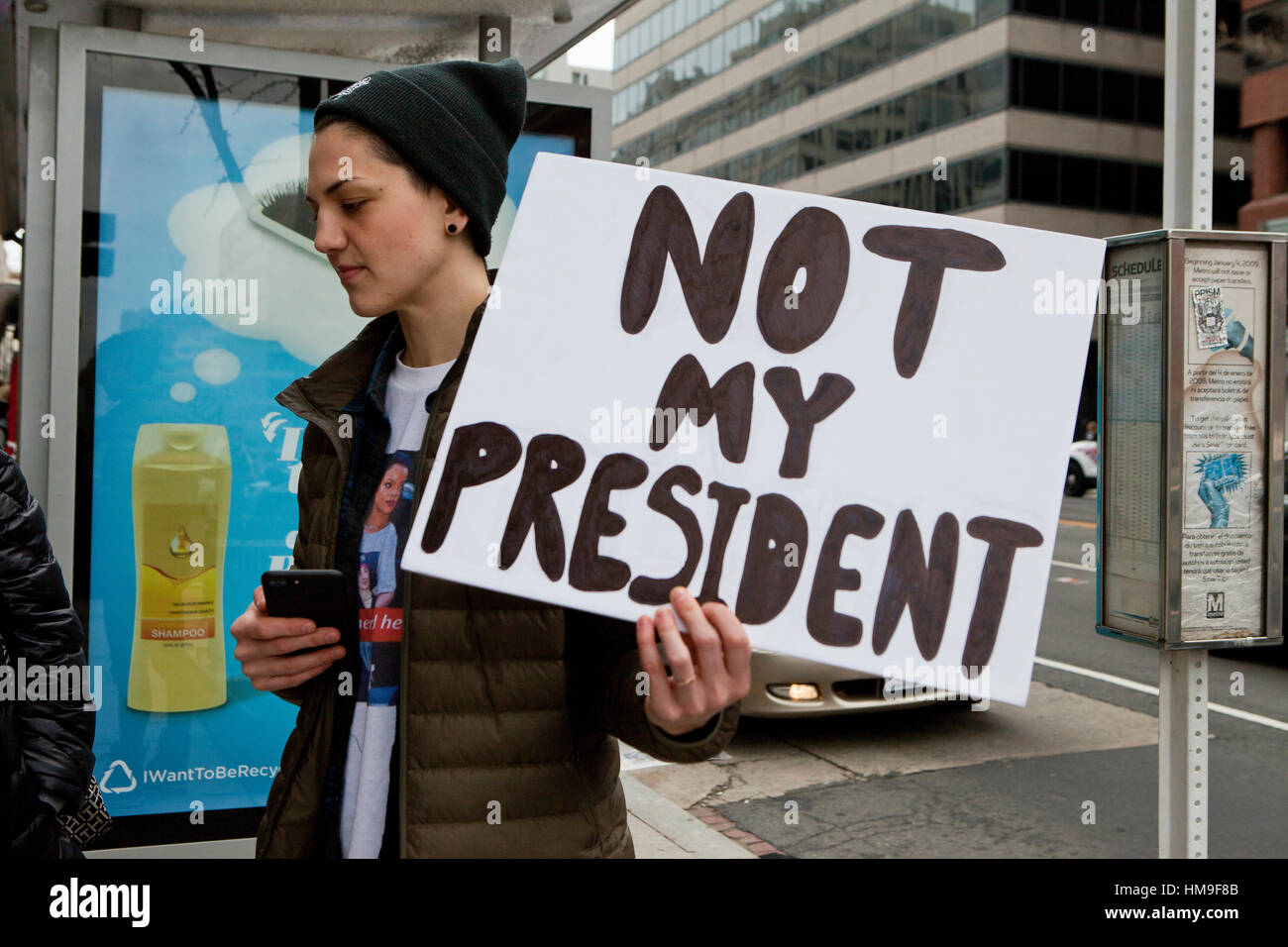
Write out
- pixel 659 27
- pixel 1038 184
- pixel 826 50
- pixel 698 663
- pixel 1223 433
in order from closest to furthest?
pixel 698 663
pixel 1223 433
pixel 1038 184
pixel 826 50
pixel 659 27

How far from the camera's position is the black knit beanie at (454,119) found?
64.5 inches

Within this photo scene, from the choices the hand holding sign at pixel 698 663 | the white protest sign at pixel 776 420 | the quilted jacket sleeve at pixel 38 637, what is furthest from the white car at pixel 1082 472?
the hand holding sign at pixel 698 663

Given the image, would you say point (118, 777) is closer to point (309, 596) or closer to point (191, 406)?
point (191, 406)

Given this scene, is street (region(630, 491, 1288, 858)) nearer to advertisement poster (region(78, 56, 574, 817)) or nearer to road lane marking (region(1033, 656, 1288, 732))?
road lane marking (region(1033, 656, 1288, 732))

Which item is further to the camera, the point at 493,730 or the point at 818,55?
the point at 818,55

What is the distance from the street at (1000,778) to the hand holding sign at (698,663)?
3653 mm

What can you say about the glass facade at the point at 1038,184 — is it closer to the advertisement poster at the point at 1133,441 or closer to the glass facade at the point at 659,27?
the glass facade at the point at 659,27

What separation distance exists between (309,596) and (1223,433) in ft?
6.10

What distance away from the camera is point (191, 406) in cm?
366

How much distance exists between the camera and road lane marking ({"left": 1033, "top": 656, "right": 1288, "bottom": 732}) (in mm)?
6805

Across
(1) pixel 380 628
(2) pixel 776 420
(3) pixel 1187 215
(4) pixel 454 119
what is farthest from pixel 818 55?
(1) pixel 380 628

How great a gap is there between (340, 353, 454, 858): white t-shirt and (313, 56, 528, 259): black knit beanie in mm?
272

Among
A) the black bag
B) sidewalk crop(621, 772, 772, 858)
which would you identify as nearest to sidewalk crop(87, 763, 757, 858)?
sidewalk crop(621, 772, 772, 858)

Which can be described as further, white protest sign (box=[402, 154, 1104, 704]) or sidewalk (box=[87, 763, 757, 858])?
sidewalk (box=[87, 763, 757, 858])
